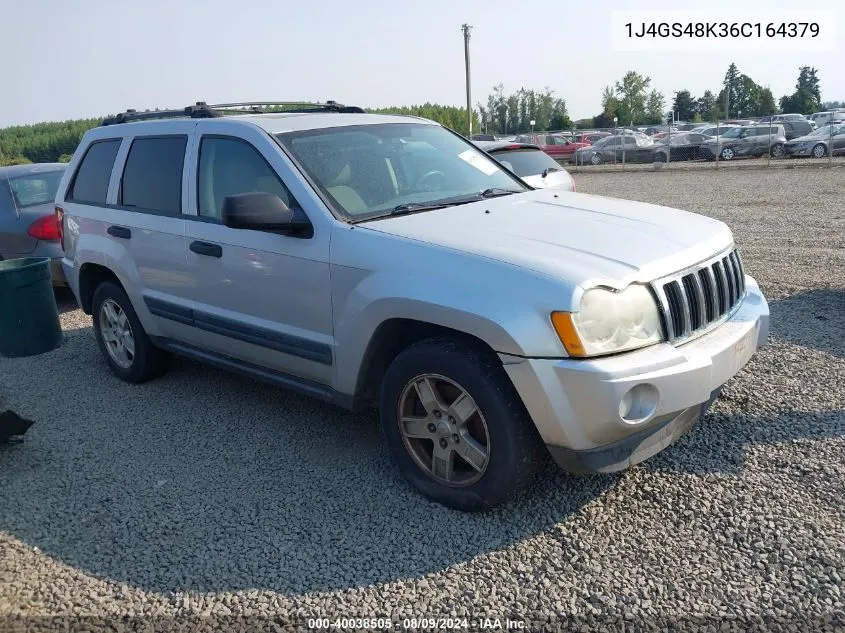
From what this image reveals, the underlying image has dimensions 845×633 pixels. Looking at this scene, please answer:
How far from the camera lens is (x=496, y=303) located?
3137mm

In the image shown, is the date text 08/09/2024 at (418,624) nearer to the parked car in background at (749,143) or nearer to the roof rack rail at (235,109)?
the roof rack rail at (235,109)

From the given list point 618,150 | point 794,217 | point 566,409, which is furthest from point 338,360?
point 618,150

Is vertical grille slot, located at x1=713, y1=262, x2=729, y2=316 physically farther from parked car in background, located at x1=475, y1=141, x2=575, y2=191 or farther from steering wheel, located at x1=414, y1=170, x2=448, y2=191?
parked car in background, located at x1=475, y1=141, x2=575, y2=191

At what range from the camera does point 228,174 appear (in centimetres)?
449

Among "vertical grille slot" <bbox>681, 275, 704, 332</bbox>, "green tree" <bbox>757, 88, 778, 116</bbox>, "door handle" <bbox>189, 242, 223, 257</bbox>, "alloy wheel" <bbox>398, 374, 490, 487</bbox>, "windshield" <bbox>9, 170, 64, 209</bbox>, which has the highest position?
"green tree" <bbox>757, 88, 778, 116</bbox>

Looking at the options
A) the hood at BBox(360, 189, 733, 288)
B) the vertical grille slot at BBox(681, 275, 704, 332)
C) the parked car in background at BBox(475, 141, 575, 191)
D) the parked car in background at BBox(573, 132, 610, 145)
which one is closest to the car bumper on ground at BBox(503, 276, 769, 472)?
the vertical grille slot at BBox(681, 275, 704, 332)

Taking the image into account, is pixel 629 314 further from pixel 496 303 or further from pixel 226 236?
pixel 226 236

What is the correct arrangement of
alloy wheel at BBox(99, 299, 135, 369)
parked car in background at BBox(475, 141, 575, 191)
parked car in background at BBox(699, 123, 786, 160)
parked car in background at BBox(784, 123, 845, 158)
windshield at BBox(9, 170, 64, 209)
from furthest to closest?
parked car in background at BBox(699, 123, 786, 160)
parked car in background at BBox(784, 123, 845, 158)
parked car in background at BBox(475, 141, 575, 191)
windshield at BBox(9, 170, 64, 209)
alloy wheel at BBox(99, 299, 135, 369)

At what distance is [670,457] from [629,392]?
1169 millimetres

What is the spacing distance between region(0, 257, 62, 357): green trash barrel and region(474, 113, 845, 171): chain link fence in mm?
23761

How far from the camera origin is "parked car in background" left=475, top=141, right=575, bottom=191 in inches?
332

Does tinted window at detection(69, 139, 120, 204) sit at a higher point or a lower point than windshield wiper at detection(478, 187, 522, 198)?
higher

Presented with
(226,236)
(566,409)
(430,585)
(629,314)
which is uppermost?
(226,236)

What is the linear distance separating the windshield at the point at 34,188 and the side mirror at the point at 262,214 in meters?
5.62
